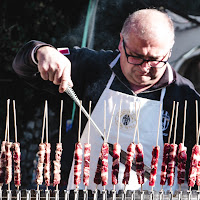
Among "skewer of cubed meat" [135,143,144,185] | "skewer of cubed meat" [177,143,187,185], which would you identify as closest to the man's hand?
"skewer of cubed meat" [135,143,144,185]

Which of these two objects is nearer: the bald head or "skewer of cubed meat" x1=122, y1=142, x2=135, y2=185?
"skewer of cubed meat" x1=122, y1=142, x2=135, y2=185

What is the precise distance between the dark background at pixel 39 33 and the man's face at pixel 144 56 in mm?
1487

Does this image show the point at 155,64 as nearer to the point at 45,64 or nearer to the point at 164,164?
the point at 164,164

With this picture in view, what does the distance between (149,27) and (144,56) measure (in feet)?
0.77

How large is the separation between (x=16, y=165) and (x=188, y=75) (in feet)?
8.56

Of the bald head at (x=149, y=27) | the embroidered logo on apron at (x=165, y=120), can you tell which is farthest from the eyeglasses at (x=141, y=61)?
the embroidered logo on apron at (x=165, y=120)

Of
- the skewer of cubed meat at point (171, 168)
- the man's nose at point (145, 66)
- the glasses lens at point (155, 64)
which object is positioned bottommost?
the skewer of cubed meat at point (171, 168)

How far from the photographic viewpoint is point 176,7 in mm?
5027

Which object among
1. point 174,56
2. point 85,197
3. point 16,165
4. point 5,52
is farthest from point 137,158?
Answer: point 5,52

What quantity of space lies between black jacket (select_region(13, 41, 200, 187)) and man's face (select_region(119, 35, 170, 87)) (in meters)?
0.13

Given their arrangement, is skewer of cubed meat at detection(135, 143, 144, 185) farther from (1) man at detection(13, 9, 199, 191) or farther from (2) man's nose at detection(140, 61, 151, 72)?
(2) man's nose at detection(140, 61, 151, 72)

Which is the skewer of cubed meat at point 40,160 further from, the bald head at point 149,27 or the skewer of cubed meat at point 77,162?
the bald head at point 149,27

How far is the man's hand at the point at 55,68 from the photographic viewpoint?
10.2ft

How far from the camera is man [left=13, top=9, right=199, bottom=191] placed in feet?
11.5
